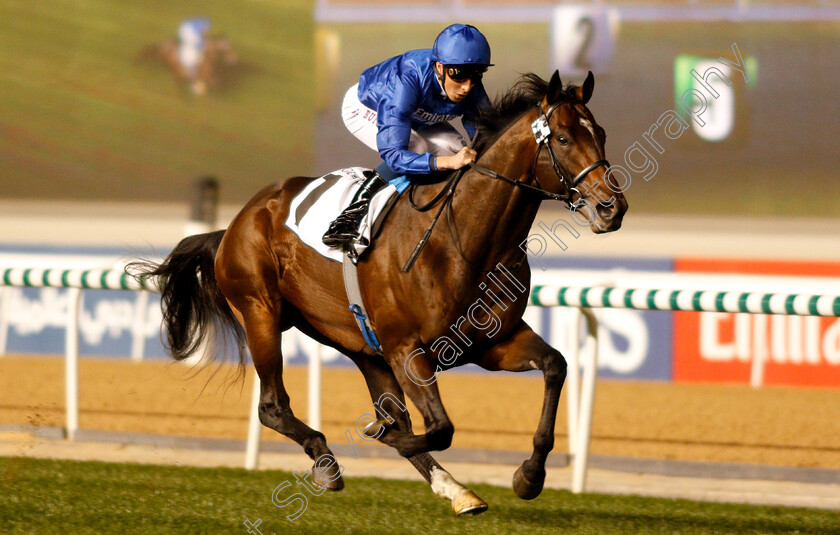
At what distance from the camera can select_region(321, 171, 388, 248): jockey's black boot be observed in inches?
154

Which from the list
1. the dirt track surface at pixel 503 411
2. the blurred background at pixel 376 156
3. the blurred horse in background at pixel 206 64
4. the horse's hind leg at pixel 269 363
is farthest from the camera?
the blurred horse in background at pixel 206 64

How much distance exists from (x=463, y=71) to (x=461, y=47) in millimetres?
102

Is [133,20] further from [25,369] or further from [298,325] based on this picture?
[298,325]

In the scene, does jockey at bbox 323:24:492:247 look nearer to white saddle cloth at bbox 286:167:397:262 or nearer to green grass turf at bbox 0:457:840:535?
white saddle cloth at bbox 286:167:397:262

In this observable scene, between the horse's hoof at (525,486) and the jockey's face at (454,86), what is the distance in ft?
4.02

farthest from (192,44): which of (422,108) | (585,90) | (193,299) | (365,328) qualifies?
(585,90)

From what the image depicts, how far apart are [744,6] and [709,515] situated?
462 inches

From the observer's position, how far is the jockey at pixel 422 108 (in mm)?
3674

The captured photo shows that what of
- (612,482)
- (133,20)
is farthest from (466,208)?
(133,20)

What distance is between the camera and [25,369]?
855cm

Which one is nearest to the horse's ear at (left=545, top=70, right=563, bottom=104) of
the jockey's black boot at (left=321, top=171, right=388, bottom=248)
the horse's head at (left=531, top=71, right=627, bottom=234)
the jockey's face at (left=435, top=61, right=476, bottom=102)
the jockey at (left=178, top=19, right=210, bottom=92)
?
the horse's head at (left=531, top=71, right=627, bottom=234)

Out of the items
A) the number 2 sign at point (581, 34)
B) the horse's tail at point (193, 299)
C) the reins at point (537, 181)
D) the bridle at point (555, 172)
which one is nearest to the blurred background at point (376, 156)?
the number 2 sign at point (581, 34)

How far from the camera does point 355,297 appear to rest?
393cm

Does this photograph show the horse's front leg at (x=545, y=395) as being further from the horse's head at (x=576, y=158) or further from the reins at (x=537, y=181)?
the horse's head at (x=576, y=158)
